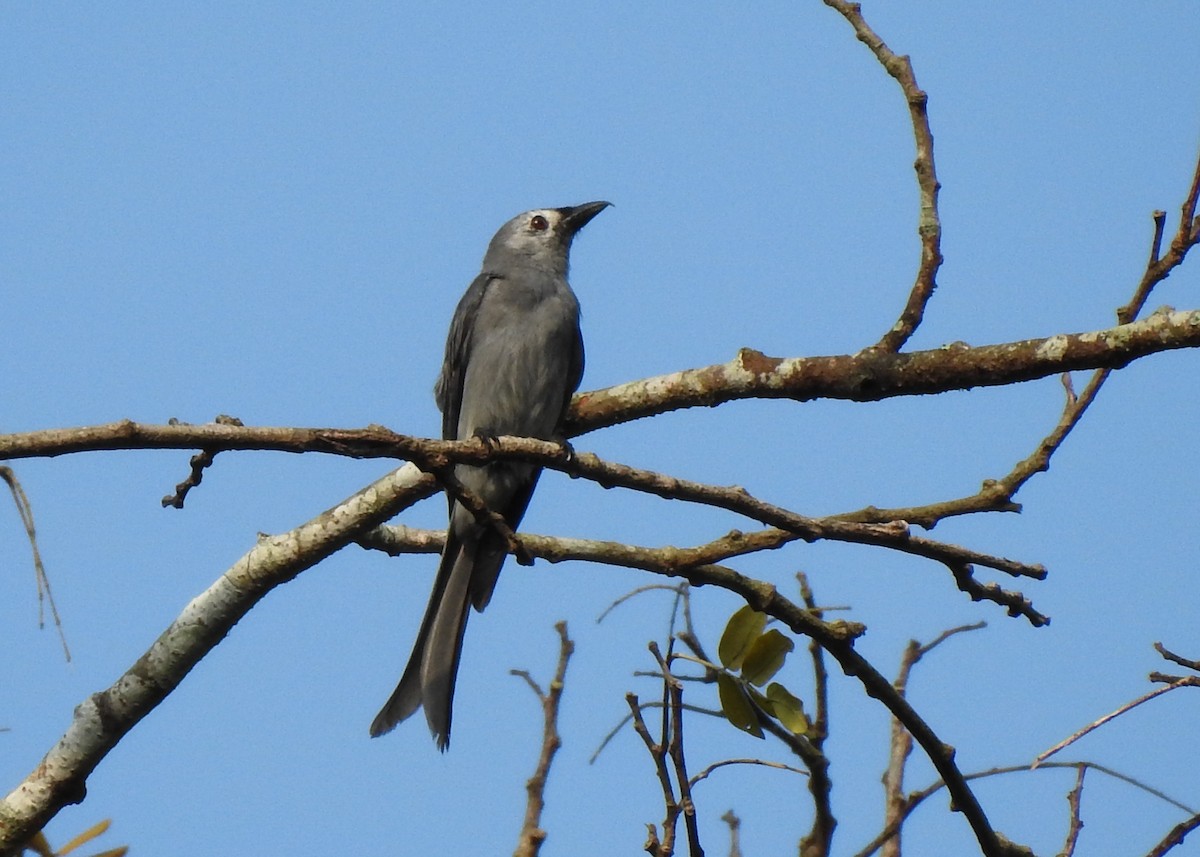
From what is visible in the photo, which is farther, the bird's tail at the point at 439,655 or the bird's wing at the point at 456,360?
the bird's wing at the point at 456,360

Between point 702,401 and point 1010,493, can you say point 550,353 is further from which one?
point 1010,493

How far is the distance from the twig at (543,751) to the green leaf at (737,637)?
1.70 feet

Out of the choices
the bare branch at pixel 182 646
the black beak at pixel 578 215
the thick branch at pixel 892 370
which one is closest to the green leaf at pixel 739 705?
the thick branch at pixel 892 370

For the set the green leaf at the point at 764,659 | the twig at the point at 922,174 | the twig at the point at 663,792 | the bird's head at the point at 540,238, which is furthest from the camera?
the bird's head at the point at 540,238

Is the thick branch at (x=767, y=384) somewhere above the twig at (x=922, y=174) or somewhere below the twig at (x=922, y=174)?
below

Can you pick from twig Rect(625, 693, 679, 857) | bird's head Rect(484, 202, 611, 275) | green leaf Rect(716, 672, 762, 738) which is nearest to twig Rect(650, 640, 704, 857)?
twig Rect(625, 693, 679, 857)

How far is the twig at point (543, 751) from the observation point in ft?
11.1

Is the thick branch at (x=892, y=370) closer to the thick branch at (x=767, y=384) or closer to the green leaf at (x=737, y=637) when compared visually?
the thick branch at (x=767, y=384)

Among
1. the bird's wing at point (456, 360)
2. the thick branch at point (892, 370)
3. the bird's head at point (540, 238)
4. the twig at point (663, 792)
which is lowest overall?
the twig at point (663, 792)

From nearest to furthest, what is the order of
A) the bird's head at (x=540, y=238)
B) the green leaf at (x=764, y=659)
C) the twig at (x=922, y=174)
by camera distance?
the green leaf at (x=764, y=659) < the twig at (x=922, y=174) < the bird's head at (x=540, y=238)

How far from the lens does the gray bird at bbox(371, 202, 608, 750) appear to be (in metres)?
4.66

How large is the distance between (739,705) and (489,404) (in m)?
2.25

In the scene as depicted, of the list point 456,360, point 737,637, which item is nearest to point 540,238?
point 456,360

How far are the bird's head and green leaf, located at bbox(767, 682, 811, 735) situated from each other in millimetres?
3121
